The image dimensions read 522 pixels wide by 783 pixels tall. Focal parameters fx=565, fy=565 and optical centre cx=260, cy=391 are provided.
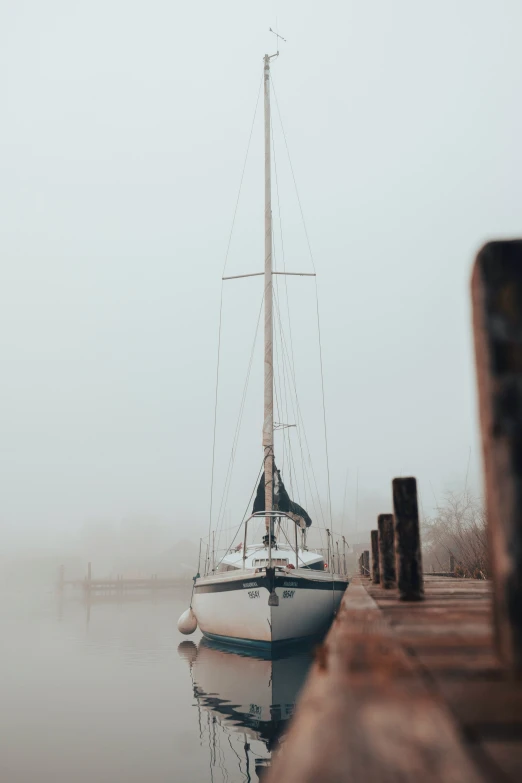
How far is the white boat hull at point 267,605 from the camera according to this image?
42.0ft

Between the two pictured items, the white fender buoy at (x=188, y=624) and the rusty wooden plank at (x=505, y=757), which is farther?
the white fender buoy at (x=188, y=624)

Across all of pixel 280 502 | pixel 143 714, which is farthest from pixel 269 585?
pixel 280 502

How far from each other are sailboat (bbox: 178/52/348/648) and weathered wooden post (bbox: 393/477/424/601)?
738 centimetres

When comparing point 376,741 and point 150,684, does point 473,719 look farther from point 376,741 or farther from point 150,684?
point 150,684

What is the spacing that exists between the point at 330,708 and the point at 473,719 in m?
0.31

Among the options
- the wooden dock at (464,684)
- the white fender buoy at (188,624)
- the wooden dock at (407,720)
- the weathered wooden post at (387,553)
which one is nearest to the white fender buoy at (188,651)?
the white fender buoy at (188,624)

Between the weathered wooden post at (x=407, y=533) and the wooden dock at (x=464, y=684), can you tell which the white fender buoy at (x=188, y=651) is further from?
the wooden dock at (x=464, y=684)

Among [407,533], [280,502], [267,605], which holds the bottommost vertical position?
[267,605]

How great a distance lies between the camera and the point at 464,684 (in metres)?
1.46

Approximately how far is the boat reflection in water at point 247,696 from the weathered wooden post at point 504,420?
272 inches

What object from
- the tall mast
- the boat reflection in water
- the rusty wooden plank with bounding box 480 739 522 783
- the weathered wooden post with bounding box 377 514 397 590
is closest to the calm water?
the boat reflection in water

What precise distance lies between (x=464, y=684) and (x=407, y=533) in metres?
3.96

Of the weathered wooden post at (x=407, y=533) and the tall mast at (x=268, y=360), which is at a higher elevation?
the tall mast at (x=268, y=360)

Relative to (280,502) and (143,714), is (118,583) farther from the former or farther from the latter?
(143,714)
